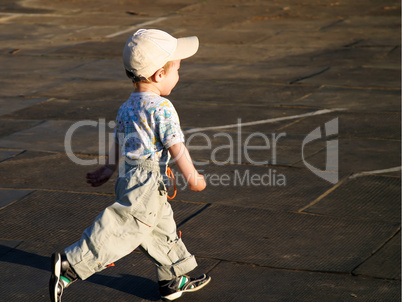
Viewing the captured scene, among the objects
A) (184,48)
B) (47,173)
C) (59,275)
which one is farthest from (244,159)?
(59,275)

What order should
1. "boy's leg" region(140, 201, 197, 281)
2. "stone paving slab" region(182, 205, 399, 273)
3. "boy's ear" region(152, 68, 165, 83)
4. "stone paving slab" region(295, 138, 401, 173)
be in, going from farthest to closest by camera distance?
1. "stone paving slab" region(295, 138, 401, 173)
2. "stone paving slab" region(182, 205, 399, 273)
3. "boy's leg" region(140, 201, 197, 281)
4. "boy's ear" region(152, 68, 165, 83)

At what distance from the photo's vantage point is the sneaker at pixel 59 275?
428 centimetres

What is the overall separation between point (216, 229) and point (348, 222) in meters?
1.20

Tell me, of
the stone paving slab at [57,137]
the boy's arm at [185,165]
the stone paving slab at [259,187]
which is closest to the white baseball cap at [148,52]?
the boy's arm at [185,165]

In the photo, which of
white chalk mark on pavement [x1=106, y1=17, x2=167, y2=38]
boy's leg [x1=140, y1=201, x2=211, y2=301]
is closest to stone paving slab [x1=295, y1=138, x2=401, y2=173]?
boy's leg [x1=140, y1=201, x2=211, y2=301]

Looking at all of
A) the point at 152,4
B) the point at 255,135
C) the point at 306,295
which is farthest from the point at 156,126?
the point at 152,4

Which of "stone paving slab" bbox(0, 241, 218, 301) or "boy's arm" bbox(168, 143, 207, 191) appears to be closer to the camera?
"boy's arm" bbox(168, 143, 207, 191)

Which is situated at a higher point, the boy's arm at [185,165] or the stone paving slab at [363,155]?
the boy's arm at [185,165]

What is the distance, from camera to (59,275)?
4.31m

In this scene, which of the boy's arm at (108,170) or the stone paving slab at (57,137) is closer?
the boy's arm at (108,170)

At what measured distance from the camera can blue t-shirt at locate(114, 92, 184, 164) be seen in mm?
4258

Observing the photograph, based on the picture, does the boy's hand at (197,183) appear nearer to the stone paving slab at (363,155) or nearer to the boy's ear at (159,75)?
the boy's ear at (159,75)

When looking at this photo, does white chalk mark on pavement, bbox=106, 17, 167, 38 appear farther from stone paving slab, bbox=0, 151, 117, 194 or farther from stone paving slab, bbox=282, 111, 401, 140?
stone paving slab, bbox=0, 151, 117, 194

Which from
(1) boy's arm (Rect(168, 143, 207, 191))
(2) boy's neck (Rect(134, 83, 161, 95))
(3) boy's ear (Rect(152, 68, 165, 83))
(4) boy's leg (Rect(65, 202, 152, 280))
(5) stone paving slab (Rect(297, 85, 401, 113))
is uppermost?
(3) boy's ear (Rect(152, 68, 165, 83))
